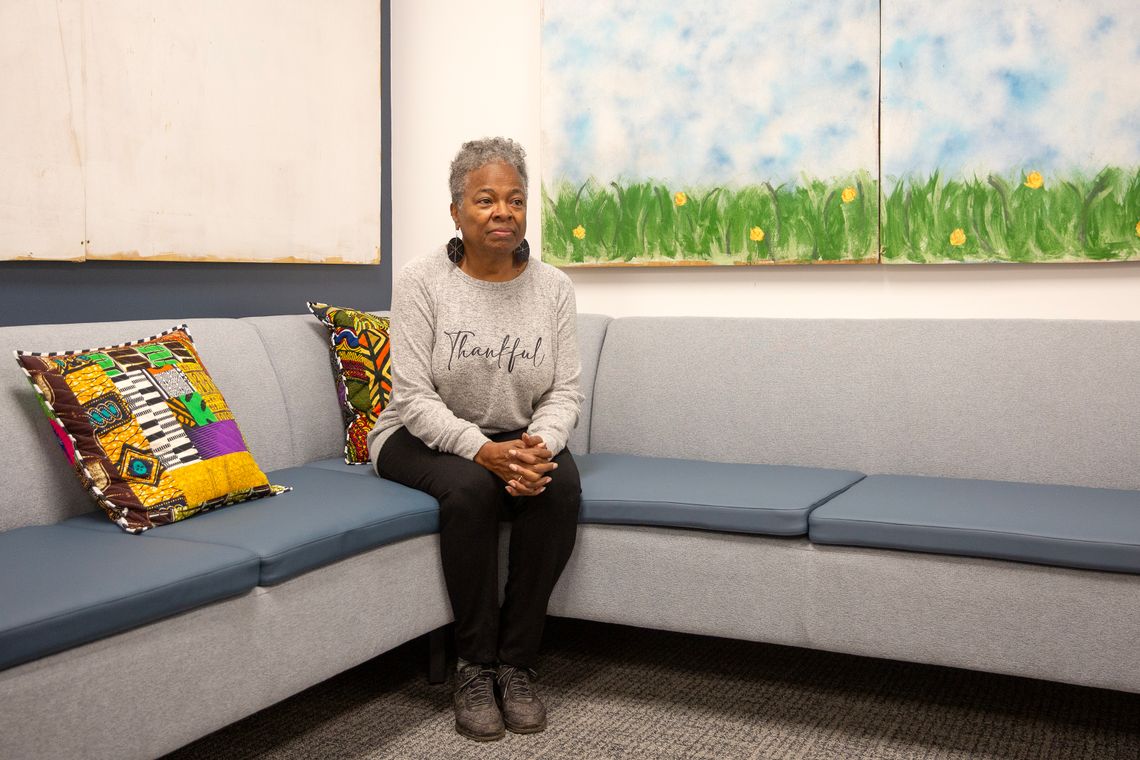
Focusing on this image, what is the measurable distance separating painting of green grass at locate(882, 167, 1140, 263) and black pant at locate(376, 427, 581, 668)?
1.21 meters

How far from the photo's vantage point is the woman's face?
8.11ft

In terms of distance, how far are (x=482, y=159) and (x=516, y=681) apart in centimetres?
116

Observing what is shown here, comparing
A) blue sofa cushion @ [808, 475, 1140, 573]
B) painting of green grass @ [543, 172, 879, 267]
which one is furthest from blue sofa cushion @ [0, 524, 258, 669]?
painting of green grass @ [543, 172, 879, 267]

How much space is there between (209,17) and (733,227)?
5.10 feet

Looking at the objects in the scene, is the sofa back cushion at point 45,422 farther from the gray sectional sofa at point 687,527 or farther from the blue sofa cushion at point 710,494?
the blue sofa cushion at point 710,494

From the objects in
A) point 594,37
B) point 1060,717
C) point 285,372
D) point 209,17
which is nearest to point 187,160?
point 209,17

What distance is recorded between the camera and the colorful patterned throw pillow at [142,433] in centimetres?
205

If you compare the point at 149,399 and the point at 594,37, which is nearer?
the point at 149,399

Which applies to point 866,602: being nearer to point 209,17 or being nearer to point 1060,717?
point 1060,717

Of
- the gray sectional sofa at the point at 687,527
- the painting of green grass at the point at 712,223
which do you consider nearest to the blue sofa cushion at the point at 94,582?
the gray sectional sofa at the point at 687,527

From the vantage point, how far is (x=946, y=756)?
2111 mm

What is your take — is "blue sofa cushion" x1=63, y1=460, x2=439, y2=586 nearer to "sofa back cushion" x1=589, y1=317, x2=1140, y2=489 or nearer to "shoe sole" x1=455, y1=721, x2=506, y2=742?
"shoe sole" x1=455, y1=721, x2=506, y2=742

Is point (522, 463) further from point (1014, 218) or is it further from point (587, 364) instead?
point (1014, 218)

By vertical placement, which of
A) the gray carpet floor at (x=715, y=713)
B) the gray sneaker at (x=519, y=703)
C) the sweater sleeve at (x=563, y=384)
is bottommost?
the gray carpet floor at (x=715, y=713)
